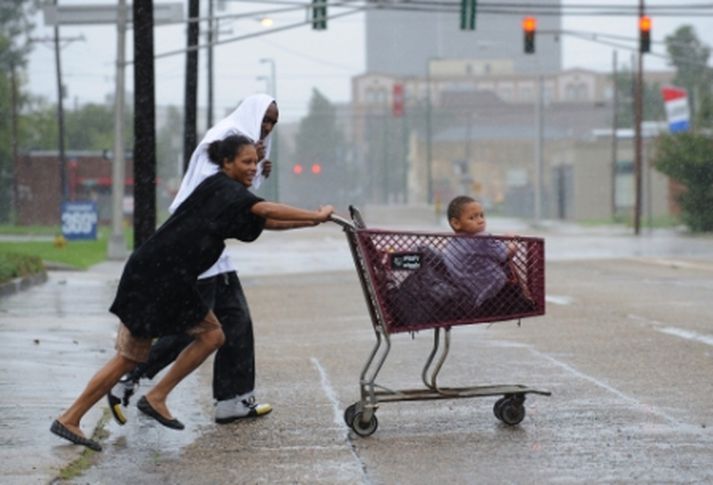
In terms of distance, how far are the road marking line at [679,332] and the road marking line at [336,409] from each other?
3409 millimetres

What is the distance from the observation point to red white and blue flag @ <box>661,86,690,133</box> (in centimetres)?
6425

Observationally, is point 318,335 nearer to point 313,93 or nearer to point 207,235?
point 207,235

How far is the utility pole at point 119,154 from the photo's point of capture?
37312 mm

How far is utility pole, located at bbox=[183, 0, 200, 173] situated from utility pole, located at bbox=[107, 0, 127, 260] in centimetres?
433

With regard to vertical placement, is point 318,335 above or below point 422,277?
below

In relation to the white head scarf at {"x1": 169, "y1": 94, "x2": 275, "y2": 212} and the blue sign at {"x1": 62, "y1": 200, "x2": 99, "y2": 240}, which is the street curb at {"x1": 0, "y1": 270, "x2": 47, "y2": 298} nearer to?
the white head scarf at {"x1": 169, "y1": 94, "x2": 275, "y2": 212}

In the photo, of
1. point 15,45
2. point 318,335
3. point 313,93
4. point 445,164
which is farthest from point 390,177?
point 318,335

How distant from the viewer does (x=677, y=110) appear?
65.7 meters

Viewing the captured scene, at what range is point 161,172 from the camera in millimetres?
128875

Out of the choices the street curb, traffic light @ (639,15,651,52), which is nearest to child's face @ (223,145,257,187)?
the street curb

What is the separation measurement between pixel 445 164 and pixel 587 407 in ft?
463

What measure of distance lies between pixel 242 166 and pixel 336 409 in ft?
6.35

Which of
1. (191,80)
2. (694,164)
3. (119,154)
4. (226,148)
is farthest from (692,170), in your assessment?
(226,148)

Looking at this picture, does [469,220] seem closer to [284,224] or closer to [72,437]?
[284,224]
